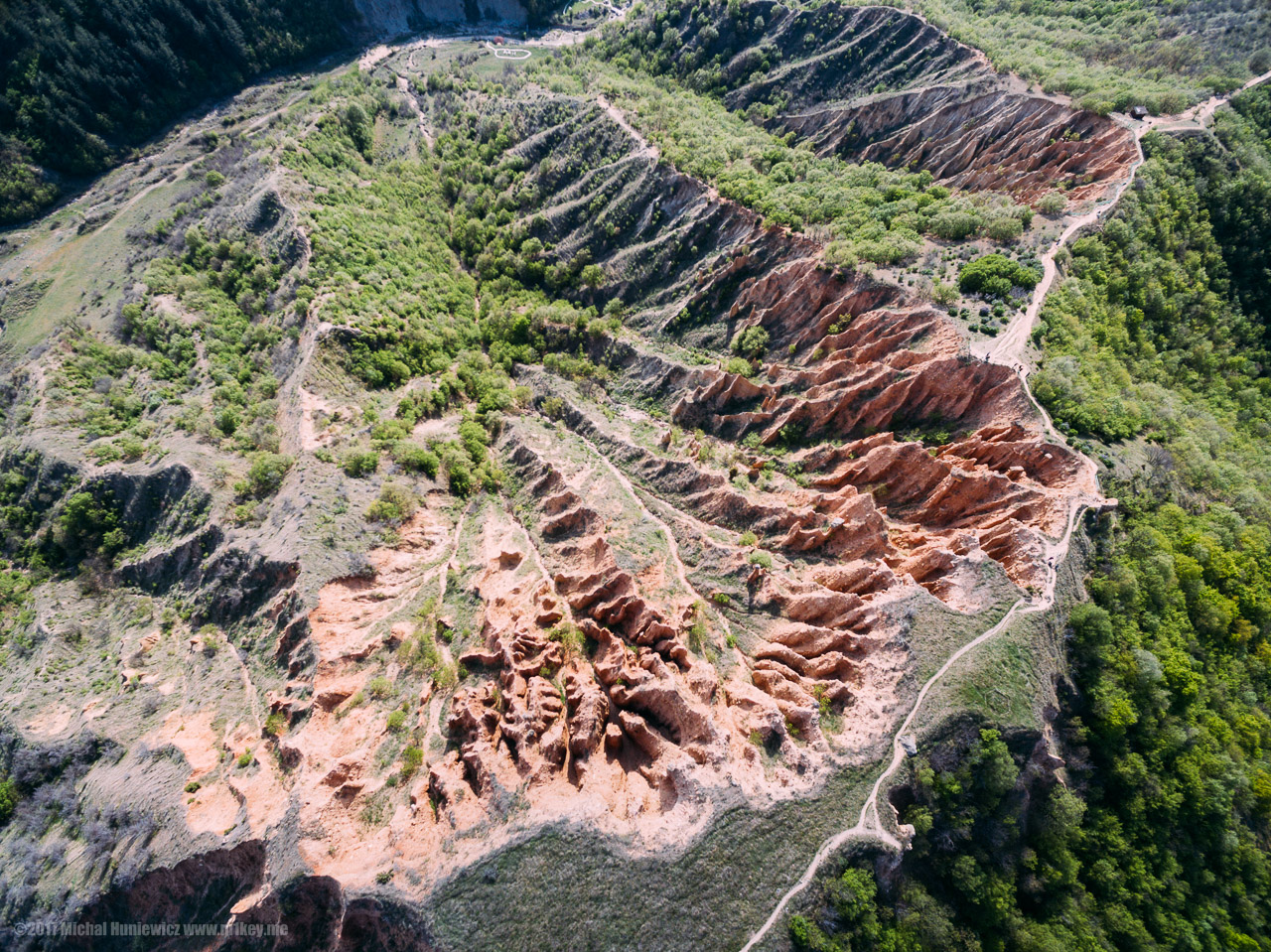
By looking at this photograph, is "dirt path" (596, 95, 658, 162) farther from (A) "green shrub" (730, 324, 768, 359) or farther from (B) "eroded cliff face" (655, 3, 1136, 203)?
(A) "green shrub" (730, 324, 768, 359)

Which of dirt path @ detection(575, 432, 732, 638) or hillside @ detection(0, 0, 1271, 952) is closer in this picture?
hillside @ detection(0, 0, 1271, 952)

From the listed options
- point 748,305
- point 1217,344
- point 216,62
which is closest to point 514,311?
point 748,305

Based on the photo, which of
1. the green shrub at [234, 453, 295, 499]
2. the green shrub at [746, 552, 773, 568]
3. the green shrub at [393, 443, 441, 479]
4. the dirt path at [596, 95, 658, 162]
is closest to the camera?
the green shrub at [746, 552, 773, 568]

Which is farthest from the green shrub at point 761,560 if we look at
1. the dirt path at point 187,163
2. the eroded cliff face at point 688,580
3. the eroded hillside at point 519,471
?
the dirt path at point 187,163

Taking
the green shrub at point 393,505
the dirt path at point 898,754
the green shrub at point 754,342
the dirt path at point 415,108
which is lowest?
the dirt path at point 898,754

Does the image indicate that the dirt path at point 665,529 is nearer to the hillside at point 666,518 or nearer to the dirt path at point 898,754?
the hillside at point 666,518

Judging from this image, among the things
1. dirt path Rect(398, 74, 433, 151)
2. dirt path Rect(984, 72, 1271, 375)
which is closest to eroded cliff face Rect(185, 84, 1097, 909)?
dirt path Rect(984, 72, 1271, 375)
